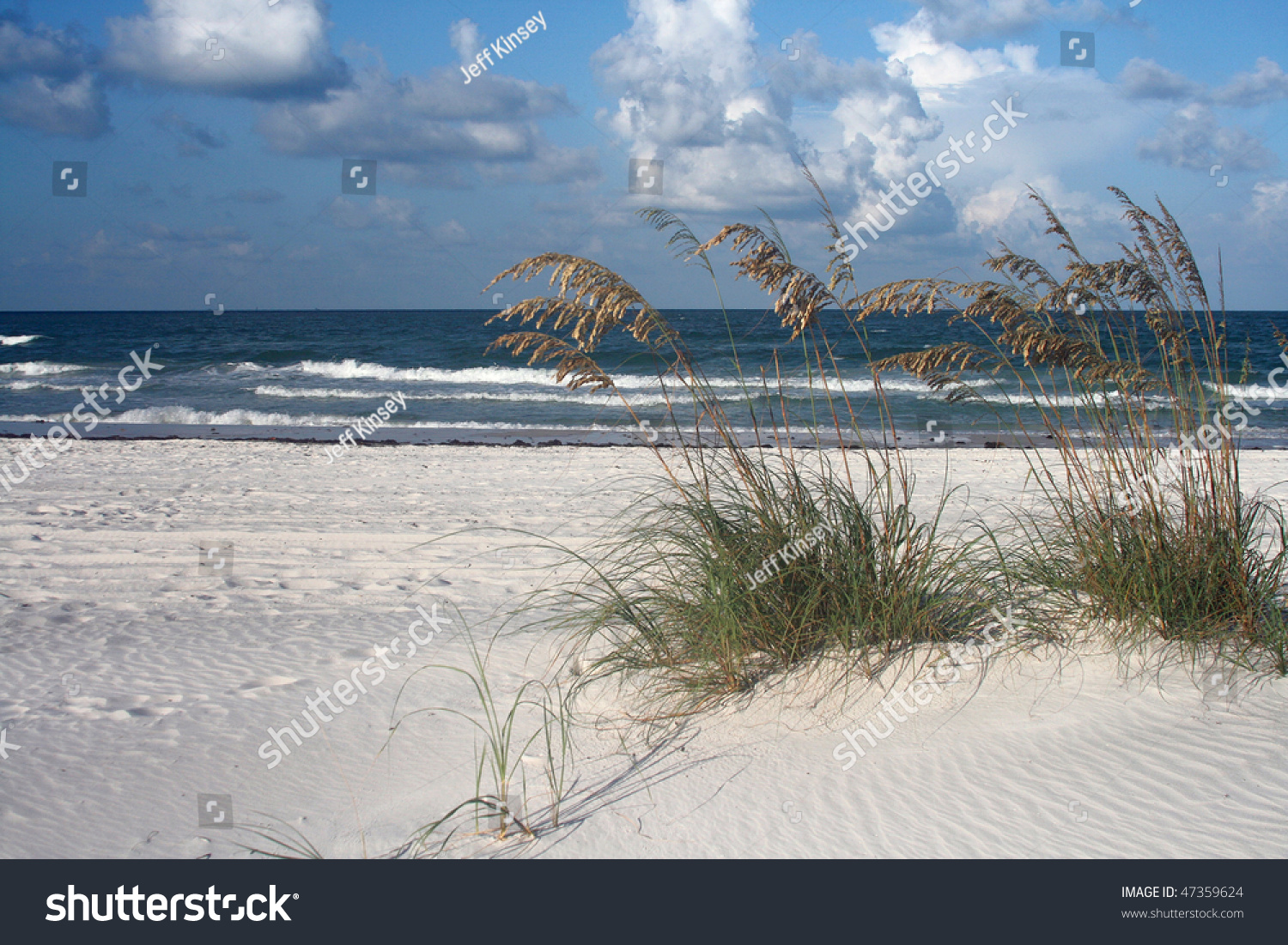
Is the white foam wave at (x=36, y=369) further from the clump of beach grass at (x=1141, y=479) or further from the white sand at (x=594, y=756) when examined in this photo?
the clump of beach grass at (x=1141, y=479)

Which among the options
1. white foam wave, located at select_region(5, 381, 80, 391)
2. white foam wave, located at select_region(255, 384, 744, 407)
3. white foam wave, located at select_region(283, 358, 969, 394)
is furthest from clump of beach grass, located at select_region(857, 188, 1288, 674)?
white foam wave, located at select_region(5, 381, 80, 391)

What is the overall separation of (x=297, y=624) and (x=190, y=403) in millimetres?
19277

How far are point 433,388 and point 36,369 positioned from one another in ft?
57.5

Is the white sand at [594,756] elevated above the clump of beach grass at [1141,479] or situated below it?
below

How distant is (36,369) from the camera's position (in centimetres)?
3152

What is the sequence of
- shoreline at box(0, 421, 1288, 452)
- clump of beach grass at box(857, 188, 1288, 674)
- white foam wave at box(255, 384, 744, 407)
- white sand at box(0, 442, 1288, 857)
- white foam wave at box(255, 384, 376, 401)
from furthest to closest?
white foam wave at box(255, 384, 376, 401), white foam wave at box(255, 384, 744, 407), shoreline at box(0, 421, 1288, 452), clump of beach grass at box(857, 188, 1288, 674), white sand at box(0, 442, 1288, 857)

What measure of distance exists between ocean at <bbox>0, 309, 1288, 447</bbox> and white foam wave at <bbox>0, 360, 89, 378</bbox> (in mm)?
128

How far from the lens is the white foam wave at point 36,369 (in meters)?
30.5

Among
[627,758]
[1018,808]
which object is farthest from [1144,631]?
[627,758]

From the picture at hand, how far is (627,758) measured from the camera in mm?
3438

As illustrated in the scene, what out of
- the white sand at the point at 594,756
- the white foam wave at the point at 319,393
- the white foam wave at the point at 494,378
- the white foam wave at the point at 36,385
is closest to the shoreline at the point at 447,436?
the white foam wave at the point at 319,393

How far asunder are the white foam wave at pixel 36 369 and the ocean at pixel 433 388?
0.13 meters

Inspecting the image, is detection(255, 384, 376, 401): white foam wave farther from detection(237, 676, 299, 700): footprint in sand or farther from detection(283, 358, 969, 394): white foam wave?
detection(237, 676, 299, 700): footprint in sand

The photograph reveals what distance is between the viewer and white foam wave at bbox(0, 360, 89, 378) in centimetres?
3045
